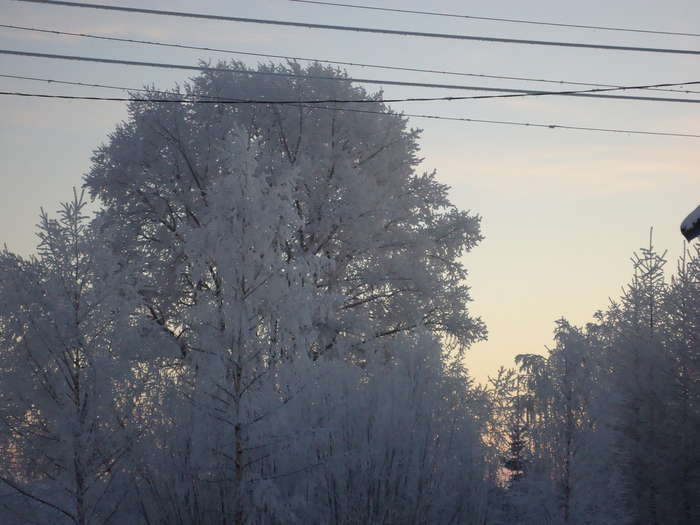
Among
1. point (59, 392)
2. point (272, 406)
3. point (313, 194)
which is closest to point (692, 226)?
point (272, 406)

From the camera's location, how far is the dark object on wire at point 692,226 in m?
11.1

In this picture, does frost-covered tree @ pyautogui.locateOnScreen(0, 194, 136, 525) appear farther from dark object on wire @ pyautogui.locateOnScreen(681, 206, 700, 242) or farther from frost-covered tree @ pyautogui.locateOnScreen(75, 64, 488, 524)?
dark object on wire @ pyautogui.locateOnScreen(681, 206, 700, 242)

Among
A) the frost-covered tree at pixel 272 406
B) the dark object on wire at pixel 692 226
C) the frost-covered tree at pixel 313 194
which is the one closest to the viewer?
the dark object on wire at pixel 692 226

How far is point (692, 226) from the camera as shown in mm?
11180

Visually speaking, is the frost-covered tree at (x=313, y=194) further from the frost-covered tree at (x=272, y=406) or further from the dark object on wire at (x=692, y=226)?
the dark object on wire at (x=692, y=226)

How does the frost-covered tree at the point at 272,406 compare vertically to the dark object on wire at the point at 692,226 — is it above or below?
below

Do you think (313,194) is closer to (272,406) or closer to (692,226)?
(272,406)

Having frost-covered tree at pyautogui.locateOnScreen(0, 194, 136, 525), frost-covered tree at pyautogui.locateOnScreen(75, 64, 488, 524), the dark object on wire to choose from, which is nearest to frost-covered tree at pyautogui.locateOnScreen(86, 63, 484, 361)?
frost-covered tree at pyautogui.locateOnScreen(75, 64, 488, 524)

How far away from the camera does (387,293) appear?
2422 cm

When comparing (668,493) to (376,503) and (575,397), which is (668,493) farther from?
(376,503)

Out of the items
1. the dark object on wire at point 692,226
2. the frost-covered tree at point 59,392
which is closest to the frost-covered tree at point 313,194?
the frost-covered tree at point 59,392

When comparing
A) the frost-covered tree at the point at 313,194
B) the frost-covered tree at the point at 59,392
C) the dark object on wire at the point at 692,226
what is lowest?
the frost-covered tree at the point at 59,392

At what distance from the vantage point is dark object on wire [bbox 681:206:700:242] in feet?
36.6

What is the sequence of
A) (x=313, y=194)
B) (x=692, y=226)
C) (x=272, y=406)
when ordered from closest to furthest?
1. (x=692, y=226)
2. (x=272, y=406)
3. (x=313, y=194)
